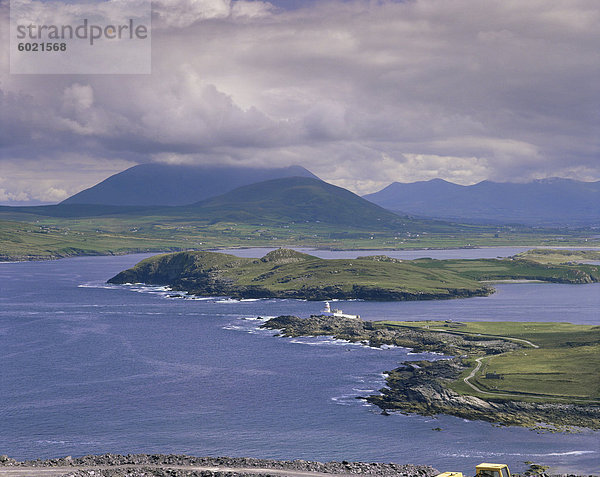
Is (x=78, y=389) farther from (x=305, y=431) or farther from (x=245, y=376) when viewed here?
(x=305, y=431)

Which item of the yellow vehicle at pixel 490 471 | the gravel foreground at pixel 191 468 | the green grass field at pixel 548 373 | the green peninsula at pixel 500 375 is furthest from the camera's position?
the green grass field at pixel 548 373

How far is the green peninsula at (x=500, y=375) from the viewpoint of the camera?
111500 millimetres

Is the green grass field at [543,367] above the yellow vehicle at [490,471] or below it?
below

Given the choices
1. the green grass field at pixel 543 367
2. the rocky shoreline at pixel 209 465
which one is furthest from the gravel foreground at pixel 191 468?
the green grass field at pixel 543 367

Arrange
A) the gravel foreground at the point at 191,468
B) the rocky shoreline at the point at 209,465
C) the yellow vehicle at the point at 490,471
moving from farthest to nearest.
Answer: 1. the rocky shoreline at the point at 209,465
2. the gravel foreground at the point at 191,468
3. the yellow vehicle at the point at 490,471

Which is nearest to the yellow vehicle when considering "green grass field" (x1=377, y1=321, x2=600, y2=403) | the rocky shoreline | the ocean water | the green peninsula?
the rocky shoreline

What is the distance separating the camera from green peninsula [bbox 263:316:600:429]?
366 feet

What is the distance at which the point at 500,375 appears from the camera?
128m

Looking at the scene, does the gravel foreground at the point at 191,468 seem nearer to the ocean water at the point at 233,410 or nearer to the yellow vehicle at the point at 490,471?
the ocean water at the point at 233,410

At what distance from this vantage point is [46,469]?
7838cm

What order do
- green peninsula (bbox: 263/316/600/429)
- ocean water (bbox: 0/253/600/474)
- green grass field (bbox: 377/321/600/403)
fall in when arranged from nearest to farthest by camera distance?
ocean water (bbox: 0/253/600/474)
green peninsula (bbox: 263/316/600/429)
green grass field (bbox: 377/321/600/403)

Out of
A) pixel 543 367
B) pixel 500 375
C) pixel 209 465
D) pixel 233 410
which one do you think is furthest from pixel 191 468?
pixel 543 367

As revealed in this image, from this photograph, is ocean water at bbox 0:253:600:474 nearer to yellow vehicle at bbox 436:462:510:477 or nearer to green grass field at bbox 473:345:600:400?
green grass field at bbox 473:345:600:400

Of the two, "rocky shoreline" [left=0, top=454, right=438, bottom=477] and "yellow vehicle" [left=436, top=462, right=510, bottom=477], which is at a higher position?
"yellow vehicle" [left=436, top=462, right=510, bottom=477]
